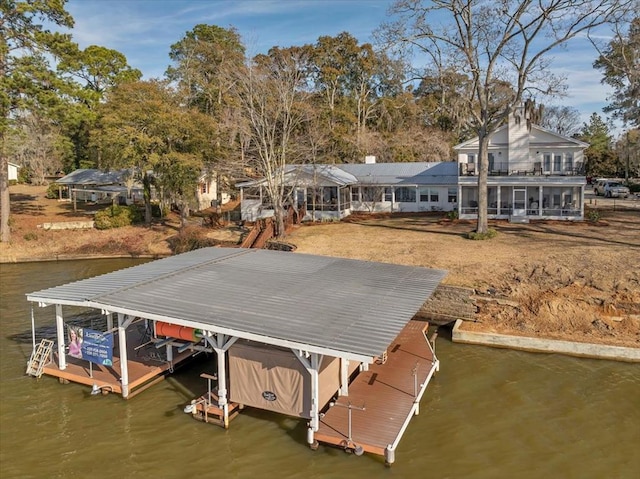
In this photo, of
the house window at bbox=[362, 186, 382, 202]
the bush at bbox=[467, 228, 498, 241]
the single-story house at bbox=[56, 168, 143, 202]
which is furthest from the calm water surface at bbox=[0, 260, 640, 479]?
the single-story house at bbox=[56, 168, 143, 202]

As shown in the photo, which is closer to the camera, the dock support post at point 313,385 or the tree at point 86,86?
the dock support post at point 313,385

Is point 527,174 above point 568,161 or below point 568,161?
below

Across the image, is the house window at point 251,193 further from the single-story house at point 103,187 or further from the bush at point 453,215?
the bush at point 453,215

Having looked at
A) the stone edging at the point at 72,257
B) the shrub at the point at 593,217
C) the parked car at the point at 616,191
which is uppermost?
the parked car at the point at 616,191

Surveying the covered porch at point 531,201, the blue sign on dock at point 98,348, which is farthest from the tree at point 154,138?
the blue sign on dock at point 98,348

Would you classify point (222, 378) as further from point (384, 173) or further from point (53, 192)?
point (53, 192)

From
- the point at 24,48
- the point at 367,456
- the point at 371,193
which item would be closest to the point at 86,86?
the point at 24,48

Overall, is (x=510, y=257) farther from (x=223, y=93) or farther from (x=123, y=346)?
(x=223, y=93)
